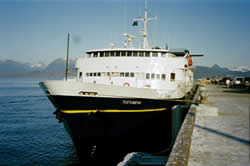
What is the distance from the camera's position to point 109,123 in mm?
11094

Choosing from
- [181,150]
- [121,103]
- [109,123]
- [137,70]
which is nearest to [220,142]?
[181,150]

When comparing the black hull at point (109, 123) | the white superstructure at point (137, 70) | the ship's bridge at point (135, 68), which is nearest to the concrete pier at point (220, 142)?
the black hull at point (109, 123)

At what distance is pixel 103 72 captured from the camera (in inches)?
595

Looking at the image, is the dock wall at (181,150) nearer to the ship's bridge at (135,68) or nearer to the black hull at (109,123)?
the black hull at (109,123)

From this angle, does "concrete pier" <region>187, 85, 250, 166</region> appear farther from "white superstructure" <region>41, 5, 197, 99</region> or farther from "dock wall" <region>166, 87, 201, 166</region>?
"white superstructure" <region>41, 5, 197, 99</region>

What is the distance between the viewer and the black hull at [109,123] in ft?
35.1

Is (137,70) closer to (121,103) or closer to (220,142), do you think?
(121,103)

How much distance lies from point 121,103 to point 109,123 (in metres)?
1.17

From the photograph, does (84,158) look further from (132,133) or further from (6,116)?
(6,116)

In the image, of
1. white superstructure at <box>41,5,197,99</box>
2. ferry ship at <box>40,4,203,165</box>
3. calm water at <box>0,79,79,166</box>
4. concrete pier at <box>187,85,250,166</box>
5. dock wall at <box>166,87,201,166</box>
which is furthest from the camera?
white superstructure at <box>41,5,197,99</box>

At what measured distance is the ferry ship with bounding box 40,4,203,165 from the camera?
10703 millimetres

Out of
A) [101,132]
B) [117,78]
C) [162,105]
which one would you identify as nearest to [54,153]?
[101,132]

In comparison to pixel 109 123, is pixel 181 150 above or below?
above

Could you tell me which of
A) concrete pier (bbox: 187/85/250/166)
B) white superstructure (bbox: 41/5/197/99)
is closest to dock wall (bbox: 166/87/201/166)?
concrete pier (bbox: 187/85/250/166)
